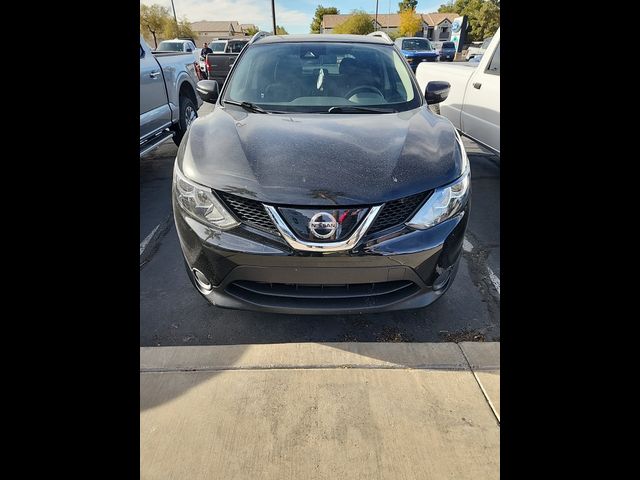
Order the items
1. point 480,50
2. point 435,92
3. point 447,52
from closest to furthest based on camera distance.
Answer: point 435,92 → point 480,50 → point 447,52

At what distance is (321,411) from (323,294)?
1.82 ft

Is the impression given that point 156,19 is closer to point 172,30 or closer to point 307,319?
point 172,30

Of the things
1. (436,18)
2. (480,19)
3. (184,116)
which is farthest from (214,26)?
(184,116)

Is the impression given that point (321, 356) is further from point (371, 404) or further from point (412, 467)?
point (412, 467)

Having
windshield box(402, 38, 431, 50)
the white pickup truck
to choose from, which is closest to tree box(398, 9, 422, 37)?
windshield box(402, 38, 431, 50)

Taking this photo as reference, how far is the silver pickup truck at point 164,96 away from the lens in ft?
14.9

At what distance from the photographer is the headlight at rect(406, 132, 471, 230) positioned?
1.95 meters

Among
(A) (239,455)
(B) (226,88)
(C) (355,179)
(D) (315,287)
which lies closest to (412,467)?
(A) (239,455)

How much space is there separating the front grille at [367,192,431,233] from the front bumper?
35 millimetres

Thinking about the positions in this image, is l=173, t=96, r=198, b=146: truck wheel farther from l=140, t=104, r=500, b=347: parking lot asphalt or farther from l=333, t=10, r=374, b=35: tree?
l=333, t=10, r=374, b=35: tree

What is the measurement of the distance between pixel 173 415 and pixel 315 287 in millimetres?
908

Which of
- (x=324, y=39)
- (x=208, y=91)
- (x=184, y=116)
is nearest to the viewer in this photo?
(x=208, y=91)

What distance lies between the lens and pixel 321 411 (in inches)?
75.2

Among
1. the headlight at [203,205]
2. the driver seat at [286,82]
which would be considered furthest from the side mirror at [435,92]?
the headlight at [203,205]
